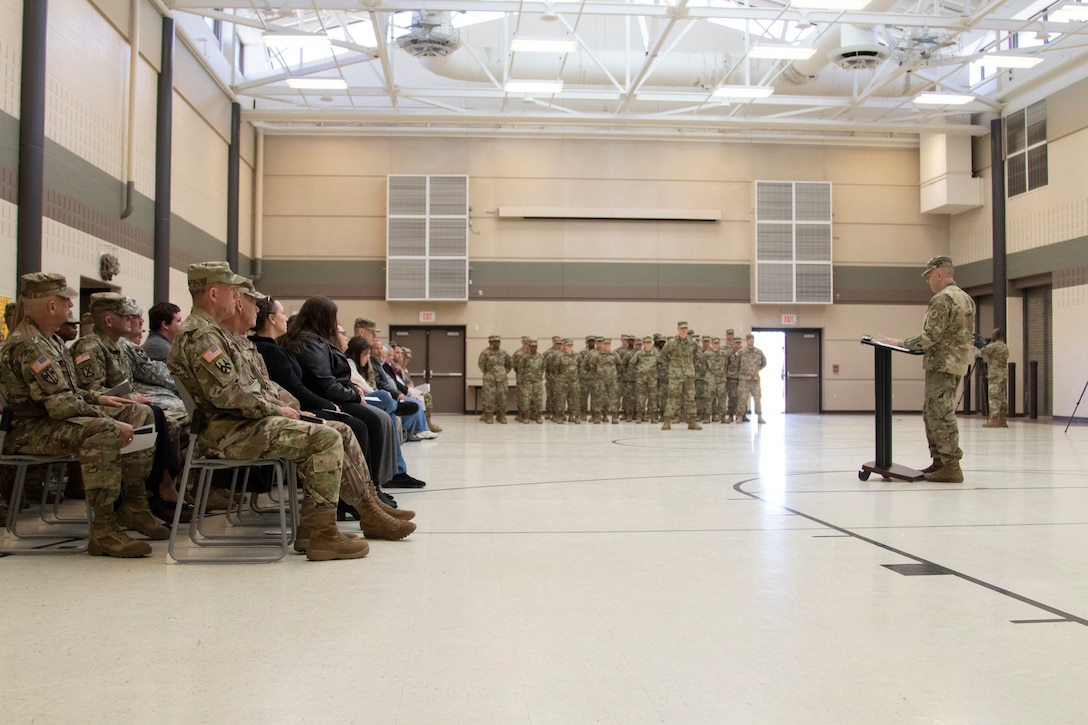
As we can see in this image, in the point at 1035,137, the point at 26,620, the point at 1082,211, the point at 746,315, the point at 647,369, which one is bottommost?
the point at 26,620

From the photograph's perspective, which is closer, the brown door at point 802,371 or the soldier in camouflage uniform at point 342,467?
the soldier in camouflage uniform at point 342,467

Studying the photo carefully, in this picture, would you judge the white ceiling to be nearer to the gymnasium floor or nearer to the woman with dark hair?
the woman with dark hair

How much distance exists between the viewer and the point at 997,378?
48.8 ft

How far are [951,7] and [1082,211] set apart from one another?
16.1 feet

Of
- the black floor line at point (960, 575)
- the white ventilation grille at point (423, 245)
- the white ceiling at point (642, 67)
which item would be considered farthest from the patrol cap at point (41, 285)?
the white ventilation grille at point (423, 245)

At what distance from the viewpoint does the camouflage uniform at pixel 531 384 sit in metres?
16.9

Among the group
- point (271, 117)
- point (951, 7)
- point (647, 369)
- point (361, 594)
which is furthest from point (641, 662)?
point (951, 7)

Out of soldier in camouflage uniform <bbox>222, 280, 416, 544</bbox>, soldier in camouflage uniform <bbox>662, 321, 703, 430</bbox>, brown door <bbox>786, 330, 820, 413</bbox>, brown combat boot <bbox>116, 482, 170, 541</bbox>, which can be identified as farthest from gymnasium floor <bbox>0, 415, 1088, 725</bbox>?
brown door <bbox>786, 330, 820, 413</bbox>

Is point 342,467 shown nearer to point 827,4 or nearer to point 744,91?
point 827,4

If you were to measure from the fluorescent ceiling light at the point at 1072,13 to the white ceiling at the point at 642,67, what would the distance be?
185 mm

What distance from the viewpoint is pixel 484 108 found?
19.0 metres

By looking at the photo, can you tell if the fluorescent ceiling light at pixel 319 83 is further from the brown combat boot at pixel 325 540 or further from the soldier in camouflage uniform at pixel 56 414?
the brown combat boot at pixel 325 540

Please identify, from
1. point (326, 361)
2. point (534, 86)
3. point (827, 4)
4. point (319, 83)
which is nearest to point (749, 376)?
point (534, 86)

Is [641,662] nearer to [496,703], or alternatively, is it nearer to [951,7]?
[496,703]
